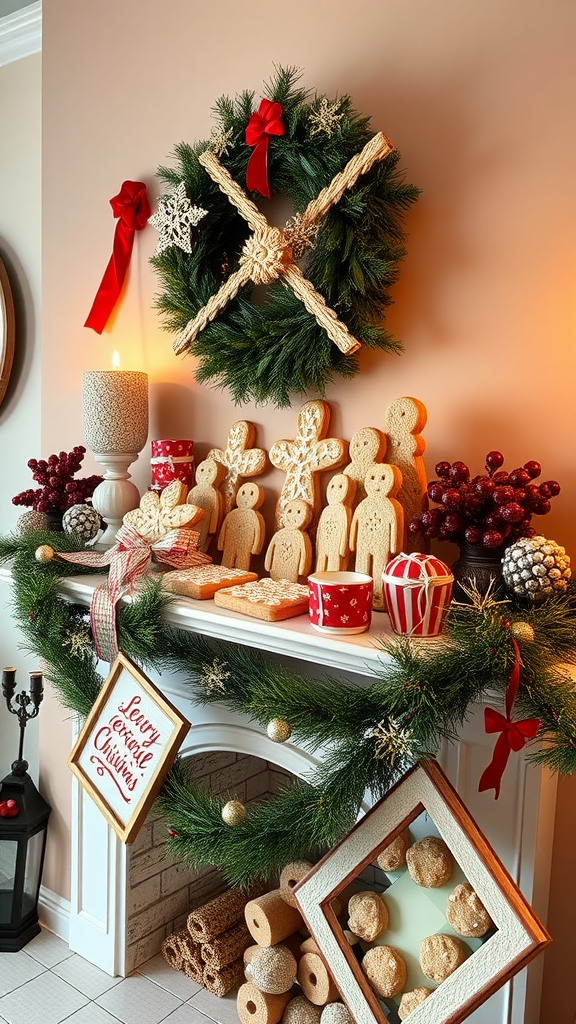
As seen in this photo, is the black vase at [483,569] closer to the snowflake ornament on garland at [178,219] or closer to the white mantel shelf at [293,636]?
the white mantel shelf at [293,636]

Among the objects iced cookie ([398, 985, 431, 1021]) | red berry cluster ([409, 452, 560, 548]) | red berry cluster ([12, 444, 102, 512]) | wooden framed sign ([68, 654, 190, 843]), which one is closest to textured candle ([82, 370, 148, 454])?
red berry cluster ([12, 444, 102, 512])

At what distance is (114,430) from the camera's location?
1.49 meters

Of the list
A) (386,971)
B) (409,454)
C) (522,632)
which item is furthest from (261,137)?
(386,971)

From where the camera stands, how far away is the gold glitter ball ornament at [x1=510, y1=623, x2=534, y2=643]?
2.91 feet

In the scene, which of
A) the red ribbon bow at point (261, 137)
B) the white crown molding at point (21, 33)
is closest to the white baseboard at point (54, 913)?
the red ribbon bow at point (261, 137)

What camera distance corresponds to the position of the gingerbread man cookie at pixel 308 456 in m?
1.30

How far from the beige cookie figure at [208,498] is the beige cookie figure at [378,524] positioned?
1.14 feet

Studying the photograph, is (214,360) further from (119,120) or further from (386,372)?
(119,120)

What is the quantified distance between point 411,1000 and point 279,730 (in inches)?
15.6

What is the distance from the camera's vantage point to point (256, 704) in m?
1.10

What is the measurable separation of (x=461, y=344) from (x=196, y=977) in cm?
148

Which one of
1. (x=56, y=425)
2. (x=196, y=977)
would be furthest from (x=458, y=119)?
(x=196, y=977)

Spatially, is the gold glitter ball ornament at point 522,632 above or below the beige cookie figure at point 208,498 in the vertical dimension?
below

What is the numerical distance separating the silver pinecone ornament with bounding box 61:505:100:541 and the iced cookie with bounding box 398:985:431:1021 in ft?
3.22
